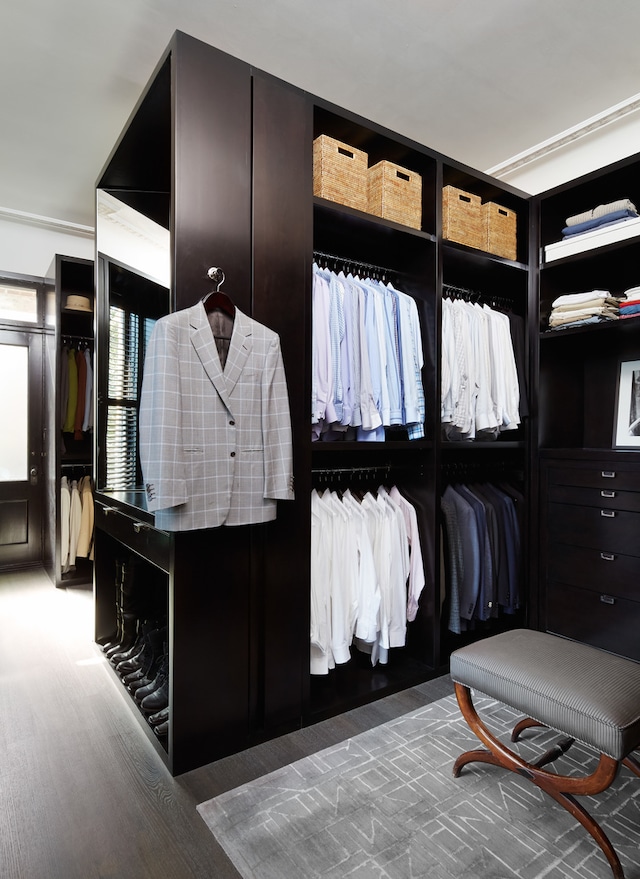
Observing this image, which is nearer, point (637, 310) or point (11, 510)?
point (637, 310)

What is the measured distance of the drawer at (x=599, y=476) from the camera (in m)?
2.49

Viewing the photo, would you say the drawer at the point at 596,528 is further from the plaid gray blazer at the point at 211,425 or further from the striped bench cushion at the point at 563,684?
the plaid gray blazer at the point at 211,425

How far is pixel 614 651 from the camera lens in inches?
100

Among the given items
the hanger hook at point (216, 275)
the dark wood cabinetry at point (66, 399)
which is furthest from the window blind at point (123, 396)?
the dark wood cabinetry at point (66, 399)

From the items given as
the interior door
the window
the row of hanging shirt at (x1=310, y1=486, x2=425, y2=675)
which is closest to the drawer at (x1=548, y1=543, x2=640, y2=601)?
the row of hanging shirt at (x1=310, y1=486, x2=425, y2=675)

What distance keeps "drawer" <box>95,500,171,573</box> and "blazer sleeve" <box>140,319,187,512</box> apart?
22 centimetres

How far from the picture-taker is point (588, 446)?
3.15 metres

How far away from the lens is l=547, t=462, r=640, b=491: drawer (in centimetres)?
249

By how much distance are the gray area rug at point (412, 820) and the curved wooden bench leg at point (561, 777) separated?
7cm

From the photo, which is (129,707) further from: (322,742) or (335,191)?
(335,191)

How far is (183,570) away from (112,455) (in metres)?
1.14

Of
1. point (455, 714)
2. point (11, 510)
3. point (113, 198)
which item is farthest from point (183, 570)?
point (11, 510)

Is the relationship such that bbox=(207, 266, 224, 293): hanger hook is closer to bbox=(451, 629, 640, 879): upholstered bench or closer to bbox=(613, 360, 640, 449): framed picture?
bbox=(451, 629, 640, 879): upholstered bench

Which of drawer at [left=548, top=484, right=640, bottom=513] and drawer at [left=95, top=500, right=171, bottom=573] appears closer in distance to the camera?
drawer at [left=95, top=500, right=171, bottom=573]
